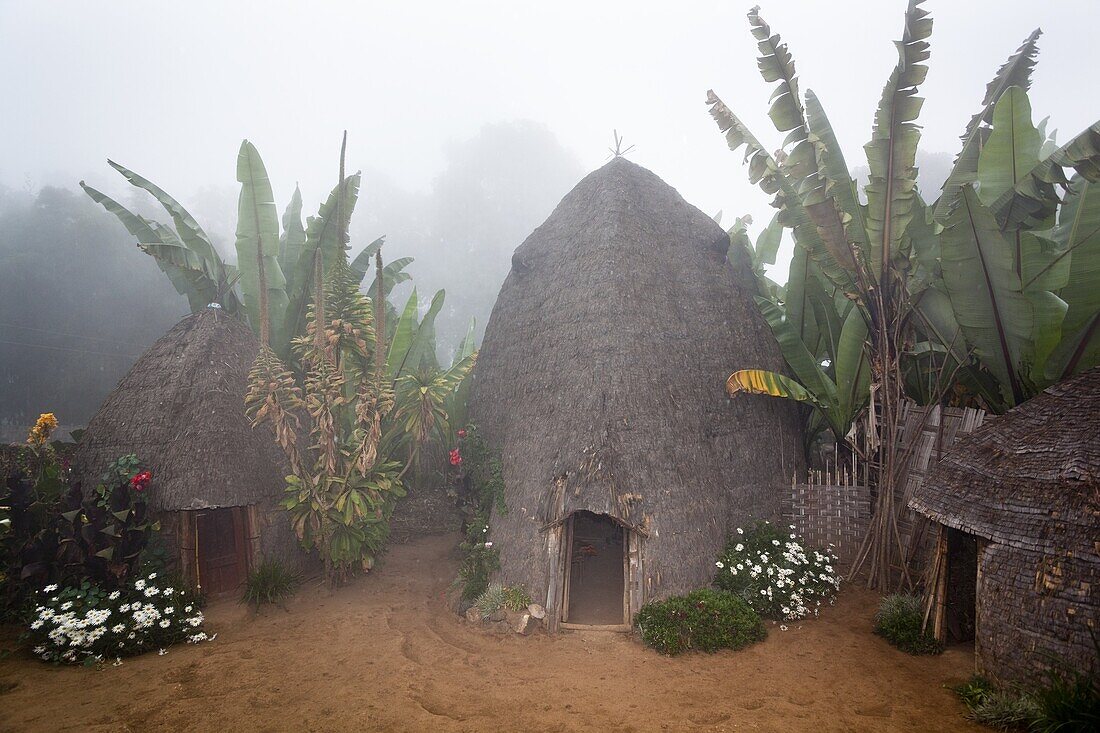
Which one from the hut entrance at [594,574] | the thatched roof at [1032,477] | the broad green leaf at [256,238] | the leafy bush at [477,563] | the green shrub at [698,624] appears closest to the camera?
the thatched roof at [1032,477]

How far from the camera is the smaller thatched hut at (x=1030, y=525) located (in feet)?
14.3

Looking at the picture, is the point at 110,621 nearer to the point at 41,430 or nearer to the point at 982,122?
the point at 41,430

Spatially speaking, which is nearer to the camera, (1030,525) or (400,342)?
(1030,525)

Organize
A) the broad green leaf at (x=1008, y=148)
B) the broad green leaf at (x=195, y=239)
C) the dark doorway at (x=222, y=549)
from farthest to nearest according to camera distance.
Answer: the broad green leaf at (x=195, y=239)
the dark doorway at (x=222, y=549)
the broad green leaf at (x=1008, y=148)

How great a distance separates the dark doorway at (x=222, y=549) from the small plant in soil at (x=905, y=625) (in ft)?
27.4

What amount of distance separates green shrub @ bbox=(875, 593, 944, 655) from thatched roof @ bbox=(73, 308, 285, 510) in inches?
323

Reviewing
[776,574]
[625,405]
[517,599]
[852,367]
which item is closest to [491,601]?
[517,599]

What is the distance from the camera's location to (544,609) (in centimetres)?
687

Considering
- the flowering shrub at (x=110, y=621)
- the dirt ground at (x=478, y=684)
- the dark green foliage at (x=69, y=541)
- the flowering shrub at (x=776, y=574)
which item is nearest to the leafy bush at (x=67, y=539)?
the dark green foliage at (x=69, y=541)

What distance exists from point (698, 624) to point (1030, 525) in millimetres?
3262

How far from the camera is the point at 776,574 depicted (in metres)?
7.16

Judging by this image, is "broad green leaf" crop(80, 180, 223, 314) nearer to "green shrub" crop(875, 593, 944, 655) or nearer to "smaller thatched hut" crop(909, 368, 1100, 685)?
"smaller thatched hut" crop(909, 368, 1100, 685)

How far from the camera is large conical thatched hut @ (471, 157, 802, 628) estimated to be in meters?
6.98

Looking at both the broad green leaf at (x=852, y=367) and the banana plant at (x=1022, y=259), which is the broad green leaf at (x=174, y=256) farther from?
the banana plant at (x=1022, y=259)
